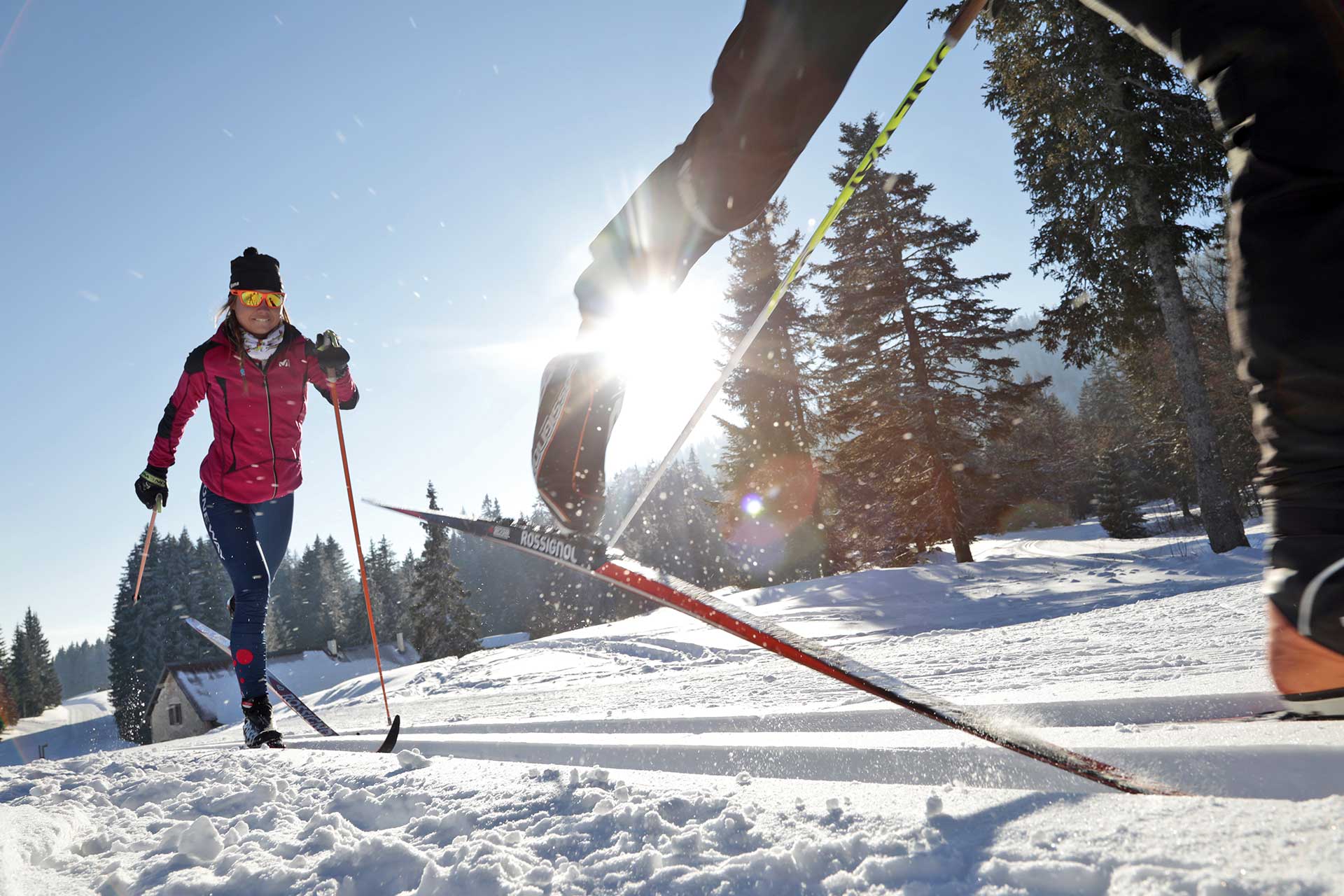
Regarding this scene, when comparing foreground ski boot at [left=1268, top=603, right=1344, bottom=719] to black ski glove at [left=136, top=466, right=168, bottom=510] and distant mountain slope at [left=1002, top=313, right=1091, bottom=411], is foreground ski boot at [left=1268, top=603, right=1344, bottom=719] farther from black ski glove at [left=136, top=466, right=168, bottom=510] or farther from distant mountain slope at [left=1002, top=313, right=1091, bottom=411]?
distant mountain slope at [left=1002, top=313, right=1091, bottom=411]

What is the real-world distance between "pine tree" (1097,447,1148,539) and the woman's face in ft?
105

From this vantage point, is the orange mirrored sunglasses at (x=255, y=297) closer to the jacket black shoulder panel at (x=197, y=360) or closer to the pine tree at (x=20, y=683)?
the jacket black shoulder panel at (x=197, y=360)

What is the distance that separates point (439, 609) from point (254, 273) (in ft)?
→ 96.1

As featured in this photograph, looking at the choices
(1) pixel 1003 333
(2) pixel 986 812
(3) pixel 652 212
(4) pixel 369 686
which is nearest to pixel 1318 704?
(2) pixel 986 812

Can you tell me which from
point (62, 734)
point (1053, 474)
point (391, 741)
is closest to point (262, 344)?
point (391, 741)

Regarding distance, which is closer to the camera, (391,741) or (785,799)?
(785,799)

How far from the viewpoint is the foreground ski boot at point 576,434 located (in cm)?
199

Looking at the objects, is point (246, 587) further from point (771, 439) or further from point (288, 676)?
point (288, 676)

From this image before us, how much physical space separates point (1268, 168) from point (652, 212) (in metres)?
1.16

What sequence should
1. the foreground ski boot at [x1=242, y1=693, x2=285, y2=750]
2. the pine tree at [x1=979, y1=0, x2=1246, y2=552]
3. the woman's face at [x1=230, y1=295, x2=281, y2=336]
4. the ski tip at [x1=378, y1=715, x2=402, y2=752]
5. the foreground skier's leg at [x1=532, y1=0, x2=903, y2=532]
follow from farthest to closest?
1. the pine tree at [x1=979, y1=0, x2=1246, y2=552]
2. the woman's face at [x1=230, y1=295, x2=281, y2=336]
3. the foreground ski boot at [x1=242, y1=693, x2=285, y2=750]
4. the ski tip at [x1=378, y1=715, x2=402, y2=752]
5. the foreground skier's leg at [x1=532, y1=0, x2=903, y2=532]

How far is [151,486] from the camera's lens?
10.0 ft

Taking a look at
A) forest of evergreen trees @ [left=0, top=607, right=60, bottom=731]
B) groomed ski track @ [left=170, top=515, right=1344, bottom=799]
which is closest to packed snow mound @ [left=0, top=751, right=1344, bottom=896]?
groomed ski track @ [left=170, top=515, right=1344, bottom=799]

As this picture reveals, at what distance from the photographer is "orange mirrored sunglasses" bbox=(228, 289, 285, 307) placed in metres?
2.89

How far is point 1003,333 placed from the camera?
14.9m
